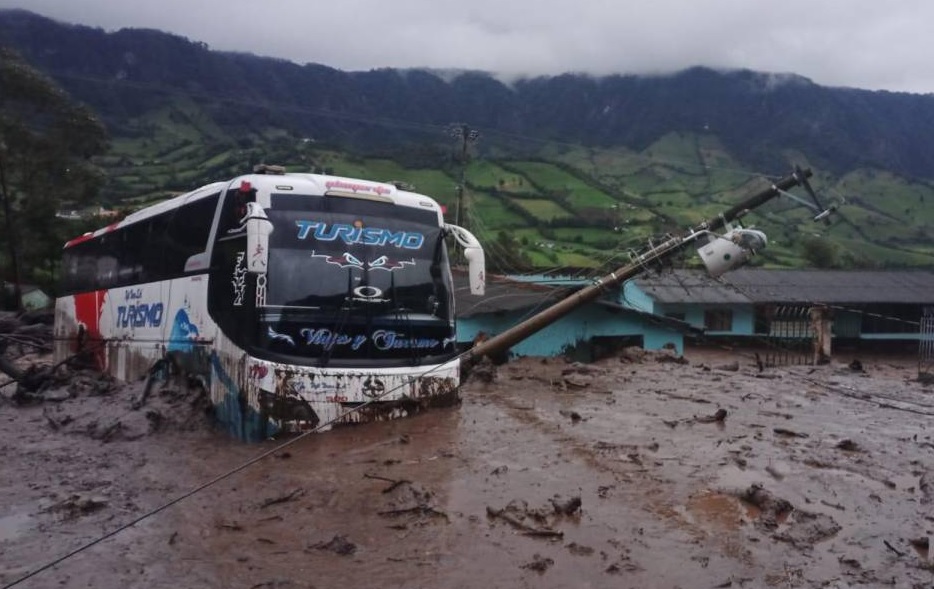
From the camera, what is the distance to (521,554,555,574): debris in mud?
546 cm

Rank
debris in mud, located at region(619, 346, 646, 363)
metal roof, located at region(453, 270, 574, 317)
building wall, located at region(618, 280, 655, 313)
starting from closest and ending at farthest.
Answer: metal roof, located at region(453, 270, 574, 317), debris in mud, located at region(619, 346, 646, 363), building wall, located at region(618, 280, 655, 313)

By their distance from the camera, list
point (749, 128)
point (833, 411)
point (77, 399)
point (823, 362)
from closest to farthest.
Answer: point (77, 399)
point (833, 411)
point (823, 362)
point (749, 128)

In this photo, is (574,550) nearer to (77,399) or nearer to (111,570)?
(111,570)

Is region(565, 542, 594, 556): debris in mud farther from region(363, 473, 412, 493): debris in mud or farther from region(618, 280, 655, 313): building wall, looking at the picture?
region(618, 280, 655, 313): building wall

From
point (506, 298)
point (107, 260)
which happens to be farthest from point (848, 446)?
point (506, 298)

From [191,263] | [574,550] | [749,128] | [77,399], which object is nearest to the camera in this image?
[574,550]

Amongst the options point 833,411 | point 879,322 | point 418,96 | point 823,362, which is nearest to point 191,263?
point 833,411

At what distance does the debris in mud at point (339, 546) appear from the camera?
227 inches

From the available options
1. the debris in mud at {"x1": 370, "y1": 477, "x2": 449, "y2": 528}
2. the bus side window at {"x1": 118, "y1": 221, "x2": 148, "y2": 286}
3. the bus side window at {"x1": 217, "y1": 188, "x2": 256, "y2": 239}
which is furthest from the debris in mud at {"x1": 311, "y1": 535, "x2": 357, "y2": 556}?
the bus side window at {"x1": 118, "y1": 221, "x2": 148, "y2": 286}

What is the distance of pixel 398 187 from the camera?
1019 centimetres

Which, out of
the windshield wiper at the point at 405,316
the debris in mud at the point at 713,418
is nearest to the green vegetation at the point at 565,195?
the debris in mud at the point at 713,418

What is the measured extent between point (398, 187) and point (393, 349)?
2.42 m

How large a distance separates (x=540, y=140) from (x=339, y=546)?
10649 cm

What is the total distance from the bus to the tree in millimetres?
24599
